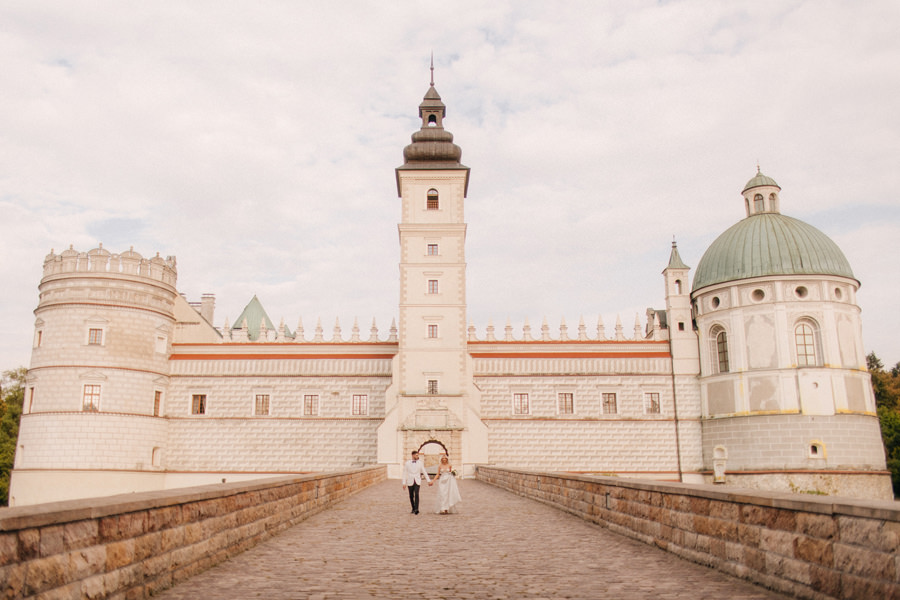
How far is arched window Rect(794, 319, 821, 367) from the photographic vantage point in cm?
3372

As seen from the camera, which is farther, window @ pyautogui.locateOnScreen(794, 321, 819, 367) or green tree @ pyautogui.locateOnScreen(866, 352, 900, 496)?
green tree @ pyautogui.locateOnScreen(866, 352, 900, 496)

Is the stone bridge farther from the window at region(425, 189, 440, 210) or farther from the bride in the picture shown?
the window at region(425, 189, 440, 210)

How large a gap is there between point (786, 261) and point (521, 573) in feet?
106

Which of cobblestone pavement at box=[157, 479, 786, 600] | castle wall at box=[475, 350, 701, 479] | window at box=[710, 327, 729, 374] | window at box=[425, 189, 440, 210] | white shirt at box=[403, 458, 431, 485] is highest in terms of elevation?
window at box=[425, 189, 440, 210]

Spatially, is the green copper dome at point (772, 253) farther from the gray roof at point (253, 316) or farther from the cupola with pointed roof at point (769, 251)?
the gray roof at point (253, 316)

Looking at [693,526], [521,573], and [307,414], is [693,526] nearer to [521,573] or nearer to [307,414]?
[521,573]

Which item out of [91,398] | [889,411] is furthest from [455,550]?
[889,411]

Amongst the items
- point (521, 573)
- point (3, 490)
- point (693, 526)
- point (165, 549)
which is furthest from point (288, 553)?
point (3, 490)

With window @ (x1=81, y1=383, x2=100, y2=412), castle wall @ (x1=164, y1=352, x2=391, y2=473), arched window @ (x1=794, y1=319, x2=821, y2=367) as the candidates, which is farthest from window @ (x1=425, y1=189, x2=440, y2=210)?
arched window @ (x1=794, y1=319, x2=821, y2=367)

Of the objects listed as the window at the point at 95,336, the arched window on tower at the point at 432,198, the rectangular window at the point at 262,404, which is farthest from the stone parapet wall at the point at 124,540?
the arched window on tower at the point at 432,198

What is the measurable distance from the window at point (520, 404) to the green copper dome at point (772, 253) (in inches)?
428

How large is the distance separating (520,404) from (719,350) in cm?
1034

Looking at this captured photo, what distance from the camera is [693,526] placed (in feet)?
24.9

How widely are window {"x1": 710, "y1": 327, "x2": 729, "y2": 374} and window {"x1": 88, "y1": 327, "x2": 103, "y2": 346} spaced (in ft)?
98.2
